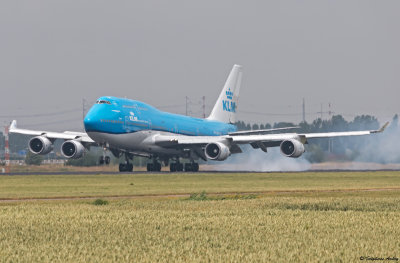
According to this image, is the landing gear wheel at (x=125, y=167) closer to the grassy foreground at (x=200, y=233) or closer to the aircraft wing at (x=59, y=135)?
the aircraft wing at (x=59, y=135)

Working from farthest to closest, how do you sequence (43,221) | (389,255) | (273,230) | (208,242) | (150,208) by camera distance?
(150,208), (43,221), (273,230), (208,242), (389,255)

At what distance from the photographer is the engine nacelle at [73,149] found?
78.2 meters

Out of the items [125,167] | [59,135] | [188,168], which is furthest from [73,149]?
[188,168]

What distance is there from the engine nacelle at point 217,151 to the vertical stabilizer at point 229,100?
16242mm

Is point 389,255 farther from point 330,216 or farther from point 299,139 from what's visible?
point 299,139

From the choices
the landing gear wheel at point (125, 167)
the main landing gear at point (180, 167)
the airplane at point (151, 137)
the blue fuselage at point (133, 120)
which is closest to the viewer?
the blue fuselage at point (133, 120)

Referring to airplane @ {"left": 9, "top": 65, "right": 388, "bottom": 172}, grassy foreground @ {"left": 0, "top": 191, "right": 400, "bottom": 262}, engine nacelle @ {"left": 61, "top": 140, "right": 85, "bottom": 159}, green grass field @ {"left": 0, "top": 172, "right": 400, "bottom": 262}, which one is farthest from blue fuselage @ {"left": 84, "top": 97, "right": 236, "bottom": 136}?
grassy foreground @ {"left": 0, "top": 191, "right": 400, "bottom": 262}

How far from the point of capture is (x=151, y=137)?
249ft

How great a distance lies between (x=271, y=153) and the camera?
91125 mm

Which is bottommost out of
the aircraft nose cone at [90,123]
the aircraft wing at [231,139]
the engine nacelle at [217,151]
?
the engine nacelle at [217,151]

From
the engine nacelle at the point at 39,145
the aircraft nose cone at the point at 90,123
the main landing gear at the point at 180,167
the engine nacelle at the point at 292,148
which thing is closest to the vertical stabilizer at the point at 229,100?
the main landing gear at the point at 180,167

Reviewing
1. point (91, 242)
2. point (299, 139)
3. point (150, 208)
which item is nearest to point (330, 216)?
point (150, 208)

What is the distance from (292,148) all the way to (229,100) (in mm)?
21586

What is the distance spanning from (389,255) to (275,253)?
234cm
